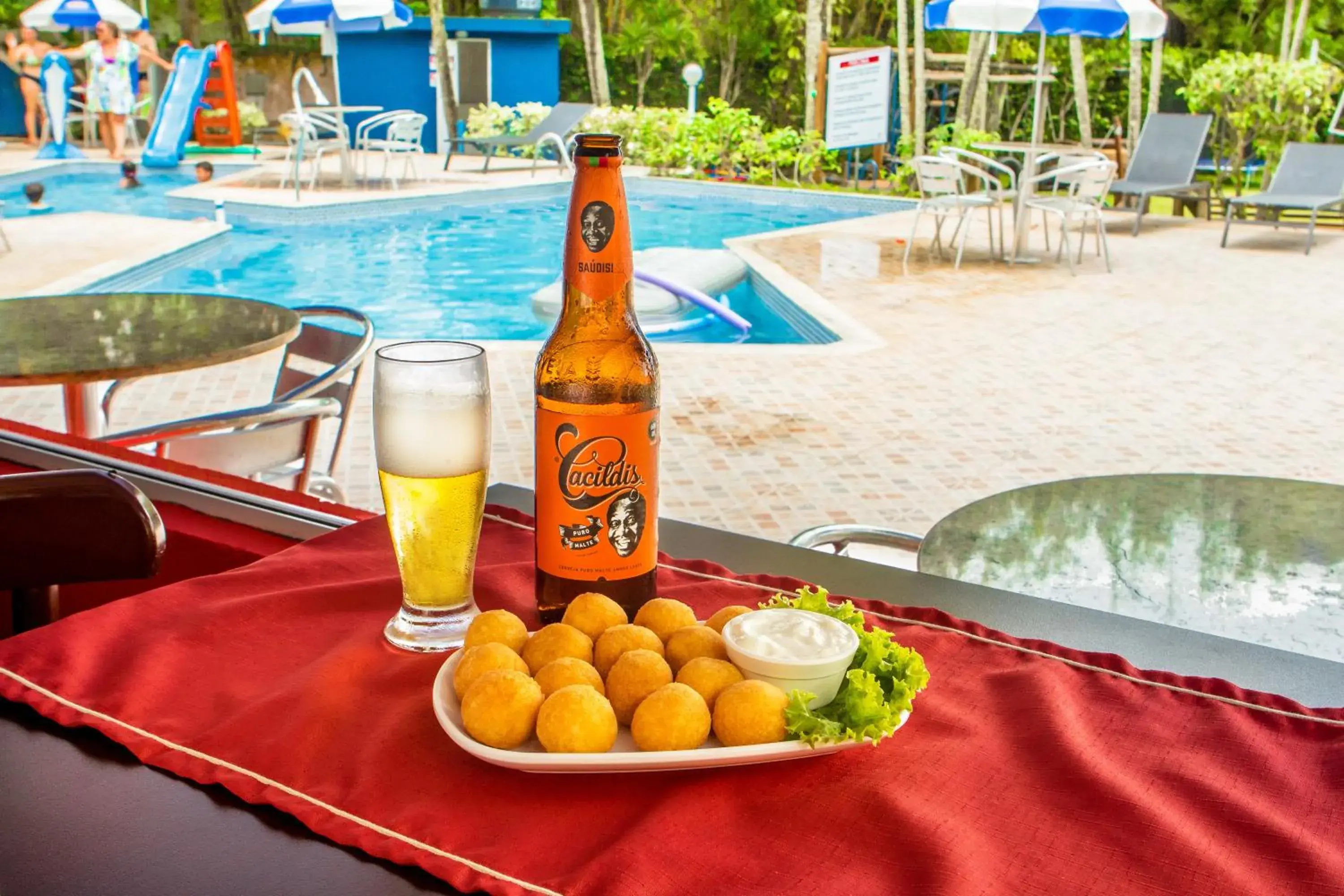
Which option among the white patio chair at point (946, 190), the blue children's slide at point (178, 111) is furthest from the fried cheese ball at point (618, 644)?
the blue children's slide at point (178, 111)

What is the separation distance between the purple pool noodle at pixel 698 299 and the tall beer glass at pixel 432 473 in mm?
6583

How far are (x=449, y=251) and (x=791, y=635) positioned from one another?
32.4 feet

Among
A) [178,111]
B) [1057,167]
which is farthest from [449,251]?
[178,111]

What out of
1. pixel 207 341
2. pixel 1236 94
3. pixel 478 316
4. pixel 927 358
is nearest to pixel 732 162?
pixel 1236 94

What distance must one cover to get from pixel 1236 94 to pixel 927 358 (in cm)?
849

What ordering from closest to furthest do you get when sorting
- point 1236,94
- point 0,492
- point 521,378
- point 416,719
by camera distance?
point 416,719, point 0,492, point 521,378, point 1236,94

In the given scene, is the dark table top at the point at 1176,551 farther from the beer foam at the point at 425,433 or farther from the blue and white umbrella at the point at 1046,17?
the blue and white umbrella at the point at 1046,17

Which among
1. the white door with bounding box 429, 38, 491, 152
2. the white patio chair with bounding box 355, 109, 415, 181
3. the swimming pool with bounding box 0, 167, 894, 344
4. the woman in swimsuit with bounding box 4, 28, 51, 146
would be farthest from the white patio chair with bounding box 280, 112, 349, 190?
the woman in swimsuit with bounding box 4, 28, 51, 146

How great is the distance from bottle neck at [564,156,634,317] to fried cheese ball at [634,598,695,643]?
22 centimetres

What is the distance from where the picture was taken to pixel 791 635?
755 mm

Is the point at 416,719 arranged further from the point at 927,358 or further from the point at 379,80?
the point at 379,80

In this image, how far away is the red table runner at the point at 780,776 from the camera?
2.08 ft

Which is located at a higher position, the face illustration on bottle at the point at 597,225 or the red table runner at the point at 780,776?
the face illustration on bottle at the point at 597,225

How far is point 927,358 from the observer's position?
601 centimetres
